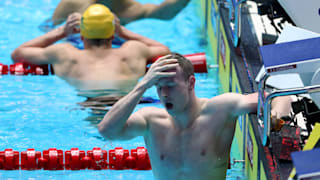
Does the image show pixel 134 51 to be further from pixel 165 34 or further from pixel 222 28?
pixel 165 34

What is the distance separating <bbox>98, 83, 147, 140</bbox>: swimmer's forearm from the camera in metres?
2.91

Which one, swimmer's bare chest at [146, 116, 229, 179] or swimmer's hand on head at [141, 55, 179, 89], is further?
swimmer's bare chest at [146, 116, 229, 179]

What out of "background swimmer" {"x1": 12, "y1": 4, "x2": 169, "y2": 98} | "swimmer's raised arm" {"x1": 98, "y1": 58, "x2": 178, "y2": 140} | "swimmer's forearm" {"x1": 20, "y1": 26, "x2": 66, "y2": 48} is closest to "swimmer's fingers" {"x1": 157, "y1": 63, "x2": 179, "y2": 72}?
"swimmer's raised arm" {"x1": 98, "y1": 58, "x2": 178, "y2": 140}

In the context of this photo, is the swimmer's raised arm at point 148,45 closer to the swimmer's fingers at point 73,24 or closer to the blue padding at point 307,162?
the swimmer's fingers at point 73,24

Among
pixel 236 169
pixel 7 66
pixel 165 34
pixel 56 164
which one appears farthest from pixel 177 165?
pixel 165 34

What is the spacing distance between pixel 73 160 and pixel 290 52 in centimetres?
169

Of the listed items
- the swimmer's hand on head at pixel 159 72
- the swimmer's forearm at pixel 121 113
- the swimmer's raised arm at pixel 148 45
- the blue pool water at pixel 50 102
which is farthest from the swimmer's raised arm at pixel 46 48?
the swimmer's hand on head at pixel 159 72

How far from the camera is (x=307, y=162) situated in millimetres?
2236

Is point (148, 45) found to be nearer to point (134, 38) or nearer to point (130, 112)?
point (134, 38)

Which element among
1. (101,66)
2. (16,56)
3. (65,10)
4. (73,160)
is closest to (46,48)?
(16,56)

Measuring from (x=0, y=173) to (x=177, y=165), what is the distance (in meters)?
1.37

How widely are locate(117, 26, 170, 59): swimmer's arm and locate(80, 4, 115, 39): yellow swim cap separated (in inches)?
10.9

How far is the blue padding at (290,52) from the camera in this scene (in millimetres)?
2863

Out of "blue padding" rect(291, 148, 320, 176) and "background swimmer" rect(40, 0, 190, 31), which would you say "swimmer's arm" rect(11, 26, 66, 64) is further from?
"blue padding" rect(291, 148, 320, 176)
